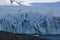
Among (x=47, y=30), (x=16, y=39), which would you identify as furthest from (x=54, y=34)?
(x=16, y=39)

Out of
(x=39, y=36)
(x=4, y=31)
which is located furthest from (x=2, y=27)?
(x=39, y=36)

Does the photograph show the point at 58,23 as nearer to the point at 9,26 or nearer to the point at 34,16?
the point at 34,16

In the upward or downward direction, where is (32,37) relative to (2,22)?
downward

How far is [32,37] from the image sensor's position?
3.17ft

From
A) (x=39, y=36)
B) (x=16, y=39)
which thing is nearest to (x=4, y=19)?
(x=16, y=39)

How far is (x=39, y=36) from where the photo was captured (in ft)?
3.22

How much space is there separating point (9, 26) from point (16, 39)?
4.5 inches

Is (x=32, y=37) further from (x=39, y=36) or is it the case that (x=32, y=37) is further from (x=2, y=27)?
(x=2, y=27)

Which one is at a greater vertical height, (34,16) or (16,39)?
(34,16)

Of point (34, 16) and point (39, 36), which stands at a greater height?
point (34, 16)

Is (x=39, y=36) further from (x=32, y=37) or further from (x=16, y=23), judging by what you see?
(x=16, y=23)

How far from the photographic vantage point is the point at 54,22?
0.98 m

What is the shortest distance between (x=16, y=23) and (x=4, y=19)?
9 centimetres

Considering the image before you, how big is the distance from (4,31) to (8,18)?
103mm
